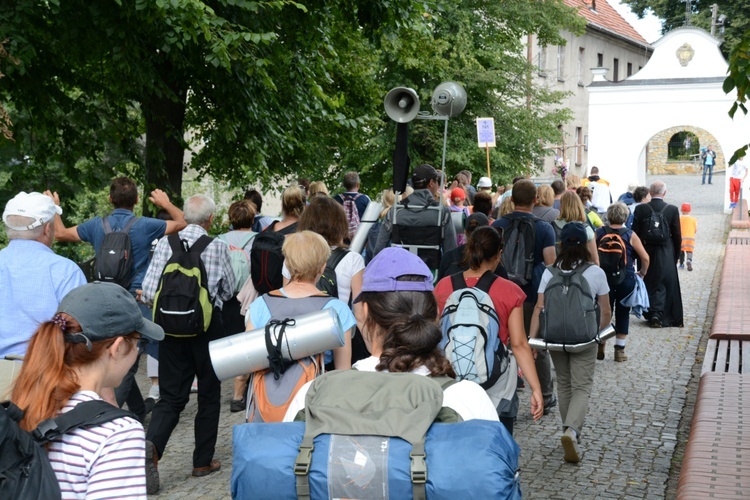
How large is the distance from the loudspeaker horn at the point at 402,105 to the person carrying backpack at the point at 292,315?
4398mm

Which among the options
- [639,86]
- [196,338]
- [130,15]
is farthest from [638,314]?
[639,86]

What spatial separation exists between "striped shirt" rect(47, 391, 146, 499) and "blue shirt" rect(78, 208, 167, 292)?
481cm

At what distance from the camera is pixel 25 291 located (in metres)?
4.86

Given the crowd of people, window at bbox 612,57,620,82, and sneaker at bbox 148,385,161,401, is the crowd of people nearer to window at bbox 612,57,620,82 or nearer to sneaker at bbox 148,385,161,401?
sneaker at bbox 148,385,161,401

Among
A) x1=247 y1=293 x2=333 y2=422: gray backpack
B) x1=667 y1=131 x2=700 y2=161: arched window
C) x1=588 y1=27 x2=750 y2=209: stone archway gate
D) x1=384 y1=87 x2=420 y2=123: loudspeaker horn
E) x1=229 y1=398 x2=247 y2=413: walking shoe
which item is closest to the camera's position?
x1=247 y1=293 x2=333 y2=422: gray backpack

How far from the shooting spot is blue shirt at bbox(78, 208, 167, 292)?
7.15m

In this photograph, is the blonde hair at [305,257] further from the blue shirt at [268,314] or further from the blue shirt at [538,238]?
the blue shirt at [538,238]

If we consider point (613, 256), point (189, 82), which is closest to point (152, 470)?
point (613, 256)

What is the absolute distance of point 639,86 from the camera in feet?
123

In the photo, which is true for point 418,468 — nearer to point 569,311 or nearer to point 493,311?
point 493,311

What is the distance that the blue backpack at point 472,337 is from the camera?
467 cm

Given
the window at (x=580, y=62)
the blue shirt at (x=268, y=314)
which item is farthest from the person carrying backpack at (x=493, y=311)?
the window at (x=580, y=62)

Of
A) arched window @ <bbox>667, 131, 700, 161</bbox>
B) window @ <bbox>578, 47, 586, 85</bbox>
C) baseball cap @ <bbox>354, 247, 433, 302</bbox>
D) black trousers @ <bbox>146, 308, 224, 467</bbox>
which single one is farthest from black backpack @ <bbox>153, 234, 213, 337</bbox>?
arched window @ <bbox>667, 131, 700, 161</bbox>

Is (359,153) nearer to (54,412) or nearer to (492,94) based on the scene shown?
(492,94)
